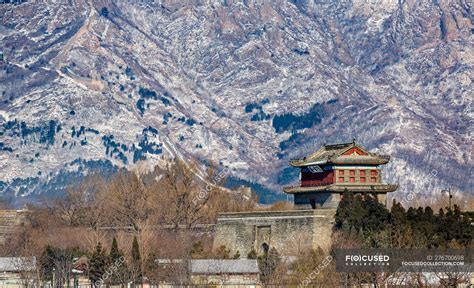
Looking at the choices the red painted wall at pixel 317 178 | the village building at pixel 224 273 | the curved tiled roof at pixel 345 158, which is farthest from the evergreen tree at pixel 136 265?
the curved tiled roof at pixel 345 158

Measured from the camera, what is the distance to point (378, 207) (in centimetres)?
15275

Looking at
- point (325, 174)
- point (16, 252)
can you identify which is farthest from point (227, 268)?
point (16, 252)

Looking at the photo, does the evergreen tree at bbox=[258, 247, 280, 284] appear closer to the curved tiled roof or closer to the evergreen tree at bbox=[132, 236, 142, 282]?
the evergreen tree at bbox=[132, 236, 142, 282]

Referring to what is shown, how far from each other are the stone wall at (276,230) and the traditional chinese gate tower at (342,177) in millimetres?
4692

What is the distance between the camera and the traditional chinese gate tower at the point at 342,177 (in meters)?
167

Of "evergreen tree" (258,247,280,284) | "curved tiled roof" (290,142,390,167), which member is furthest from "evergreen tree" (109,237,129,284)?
"curved tiled roof" (290,142,390,167)

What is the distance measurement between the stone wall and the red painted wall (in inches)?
252

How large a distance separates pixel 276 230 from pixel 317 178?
8.66 m

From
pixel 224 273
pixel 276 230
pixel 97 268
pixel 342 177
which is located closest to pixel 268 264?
pixel 224 273

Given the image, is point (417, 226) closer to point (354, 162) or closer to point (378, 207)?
point (378, 207)

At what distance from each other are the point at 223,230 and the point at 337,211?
708 inches

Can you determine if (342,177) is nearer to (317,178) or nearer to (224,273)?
(317,178)

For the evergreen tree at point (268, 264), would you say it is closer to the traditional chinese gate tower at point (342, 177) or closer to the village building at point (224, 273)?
the village building at point (224, 273)

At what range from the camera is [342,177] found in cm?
16862
